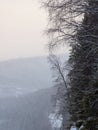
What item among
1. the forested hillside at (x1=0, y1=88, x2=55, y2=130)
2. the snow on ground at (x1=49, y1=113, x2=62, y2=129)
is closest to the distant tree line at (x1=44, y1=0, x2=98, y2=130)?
the snow on ground at (x1=49, y1=113, x2=62, y2=129)

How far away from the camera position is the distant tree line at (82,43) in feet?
44.5

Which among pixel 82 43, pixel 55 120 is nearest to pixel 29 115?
pixel 55 120

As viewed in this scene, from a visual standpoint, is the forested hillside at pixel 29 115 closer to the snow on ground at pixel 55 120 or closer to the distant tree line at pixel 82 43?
the snow on ground at pixel 55 120

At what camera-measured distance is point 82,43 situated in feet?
47.4

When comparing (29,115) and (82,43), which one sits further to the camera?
(29,115)

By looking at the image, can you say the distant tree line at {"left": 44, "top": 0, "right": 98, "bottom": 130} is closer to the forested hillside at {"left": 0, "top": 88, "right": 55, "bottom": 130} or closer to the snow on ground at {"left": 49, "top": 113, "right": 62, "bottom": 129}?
the snow on ground at {"left": 49, "top": 113, "right": 62, "bottom": 129}

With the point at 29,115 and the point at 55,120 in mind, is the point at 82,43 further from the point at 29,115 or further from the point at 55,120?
the point at 29,115

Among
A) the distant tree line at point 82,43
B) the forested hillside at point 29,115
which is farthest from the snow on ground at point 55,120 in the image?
the forested hillside at point 29,115

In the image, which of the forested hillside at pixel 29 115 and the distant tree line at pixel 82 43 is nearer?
the distant tree line at pixel 82 43

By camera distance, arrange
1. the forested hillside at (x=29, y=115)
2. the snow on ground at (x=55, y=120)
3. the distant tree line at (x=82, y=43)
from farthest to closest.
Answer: the forested hillside at (x=29, y=115) → the snow on ground at (x=55, y=120) → the distant tree line at (x=82, y=43)

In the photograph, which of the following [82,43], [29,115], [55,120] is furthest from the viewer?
[29,115]

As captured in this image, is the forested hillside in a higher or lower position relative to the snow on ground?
lower

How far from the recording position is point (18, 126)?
110 meters

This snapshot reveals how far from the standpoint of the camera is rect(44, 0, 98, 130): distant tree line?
1355cm
